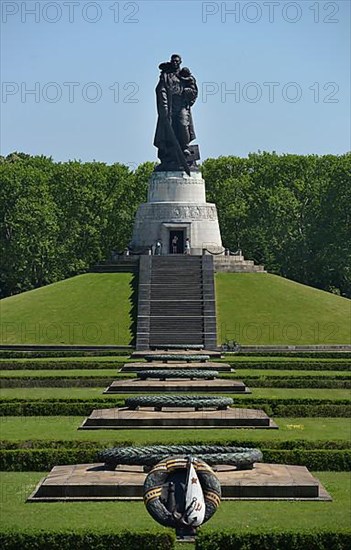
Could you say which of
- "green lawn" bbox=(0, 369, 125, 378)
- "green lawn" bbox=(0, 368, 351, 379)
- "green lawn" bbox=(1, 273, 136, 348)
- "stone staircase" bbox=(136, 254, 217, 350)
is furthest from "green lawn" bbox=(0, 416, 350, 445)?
"green lawn" bbox=(1, 273, 136, 348)

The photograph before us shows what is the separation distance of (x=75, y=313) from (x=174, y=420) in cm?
2900

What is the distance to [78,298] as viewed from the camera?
56656 mm

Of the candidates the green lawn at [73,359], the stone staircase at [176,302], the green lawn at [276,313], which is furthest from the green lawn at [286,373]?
the green lawn at [276,313]

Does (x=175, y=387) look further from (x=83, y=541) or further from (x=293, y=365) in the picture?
(x=83, y=541)

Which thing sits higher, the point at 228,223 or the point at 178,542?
the point at 228,223

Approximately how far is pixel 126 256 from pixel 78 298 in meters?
7.10

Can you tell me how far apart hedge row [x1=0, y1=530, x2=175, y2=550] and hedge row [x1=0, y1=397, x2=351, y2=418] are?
47.4 ft

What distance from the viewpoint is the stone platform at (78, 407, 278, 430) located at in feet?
83.8

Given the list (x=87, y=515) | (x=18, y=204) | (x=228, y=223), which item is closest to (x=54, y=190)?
(x=18, y=204)

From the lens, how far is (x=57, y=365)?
4178 centimetres

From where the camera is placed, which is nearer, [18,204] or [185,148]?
[185,148]

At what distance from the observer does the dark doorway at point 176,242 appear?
207 ft

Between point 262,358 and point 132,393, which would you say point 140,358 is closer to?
point 262,358

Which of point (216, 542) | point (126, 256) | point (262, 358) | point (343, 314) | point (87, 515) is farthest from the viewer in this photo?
point (126, 256)
